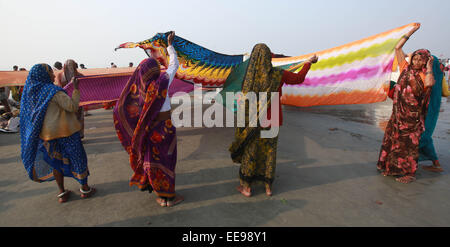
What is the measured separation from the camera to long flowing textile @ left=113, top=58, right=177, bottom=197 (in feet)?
7.98

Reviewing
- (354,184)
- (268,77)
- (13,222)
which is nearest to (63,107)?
(13,222)

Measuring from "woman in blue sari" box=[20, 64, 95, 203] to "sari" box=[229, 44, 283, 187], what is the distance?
200 cm

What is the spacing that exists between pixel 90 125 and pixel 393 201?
301 inches

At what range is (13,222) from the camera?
2.42 m

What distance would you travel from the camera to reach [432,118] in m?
3.52

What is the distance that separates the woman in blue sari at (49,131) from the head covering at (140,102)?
0.59 m

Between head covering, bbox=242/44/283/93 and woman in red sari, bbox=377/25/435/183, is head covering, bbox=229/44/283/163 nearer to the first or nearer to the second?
head covering, bbox=242/44/283/93

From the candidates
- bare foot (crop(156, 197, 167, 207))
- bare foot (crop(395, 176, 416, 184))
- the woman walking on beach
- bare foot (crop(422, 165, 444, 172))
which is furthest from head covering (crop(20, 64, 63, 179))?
bare foot (crop(422, 165, 444, 172))

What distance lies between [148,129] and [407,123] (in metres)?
3.66

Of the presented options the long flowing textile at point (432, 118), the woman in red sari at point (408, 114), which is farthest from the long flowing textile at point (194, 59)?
the long flowing textile at point (432, 118)

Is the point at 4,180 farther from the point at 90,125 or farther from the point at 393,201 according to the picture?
the point at 393,201

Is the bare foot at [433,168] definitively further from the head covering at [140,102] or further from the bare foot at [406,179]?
the head covering at [140,102]

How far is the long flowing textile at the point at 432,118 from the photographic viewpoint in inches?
133

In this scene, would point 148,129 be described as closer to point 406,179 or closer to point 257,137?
point 257,137
